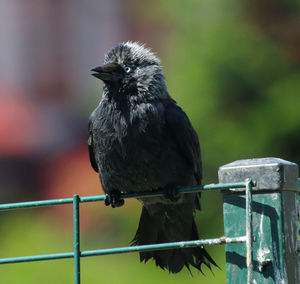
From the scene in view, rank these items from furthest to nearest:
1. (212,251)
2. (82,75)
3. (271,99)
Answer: (82,75), (271,99), (212,251)

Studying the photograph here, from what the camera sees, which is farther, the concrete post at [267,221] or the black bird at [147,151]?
the black bird at [147,151]

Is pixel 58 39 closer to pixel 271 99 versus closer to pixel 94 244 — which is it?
pixel 94 244

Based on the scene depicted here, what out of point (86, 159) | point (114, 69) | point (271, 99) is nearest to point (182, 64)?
point (271, 99)

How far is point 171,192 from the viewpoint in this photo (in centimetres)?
405

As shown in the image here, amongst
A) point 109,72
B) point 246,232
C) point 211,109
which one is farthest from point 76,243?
point 211,109

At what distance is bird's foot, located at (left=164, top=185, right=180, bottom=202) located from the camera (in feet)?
13.3

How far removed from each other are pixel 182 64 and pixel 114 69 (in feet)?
6.42

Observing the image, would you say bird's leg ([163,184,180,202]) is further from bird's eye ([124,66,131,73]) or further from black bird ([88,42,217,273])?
bird's eye ([124,66,131,73])

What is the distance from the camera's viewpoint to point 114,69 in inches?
178

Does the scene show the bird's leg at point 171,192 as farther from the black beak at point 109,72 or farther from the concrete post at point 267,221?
the concrete post at point 267,221

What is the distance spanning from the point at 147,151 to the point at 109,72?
0.56 m

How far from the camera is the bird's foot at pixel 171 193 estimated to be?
4.04 metres

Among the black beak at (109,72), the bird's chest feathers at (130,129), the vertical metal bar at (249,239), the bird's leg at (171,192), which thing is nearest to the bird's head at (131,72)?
the black beak at (109,72)

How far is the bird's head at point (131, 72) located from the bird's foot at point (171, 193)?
0.61 meters
